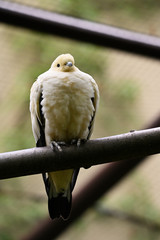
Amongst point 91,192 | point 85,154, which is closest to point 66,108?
point 85,154

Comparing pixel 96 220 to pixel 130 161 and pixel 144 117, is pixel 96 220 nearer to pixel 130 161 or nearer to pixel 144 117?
pixel 144 117

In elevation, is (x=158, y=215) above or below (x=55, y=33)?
below

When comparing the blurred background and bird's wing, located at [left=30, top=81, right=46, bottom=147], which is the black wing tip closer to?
bird's wing, located at [left=30, top=81, right=46, bottom=147]

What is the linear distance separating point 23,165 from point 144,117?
5.42ft

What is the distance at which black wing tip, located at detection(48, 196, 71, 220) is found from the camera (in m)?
1.58

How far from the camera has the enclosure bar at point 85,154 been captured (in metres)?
1.07

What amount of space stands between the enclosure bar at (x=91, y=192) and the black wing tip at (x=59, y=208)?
310mm

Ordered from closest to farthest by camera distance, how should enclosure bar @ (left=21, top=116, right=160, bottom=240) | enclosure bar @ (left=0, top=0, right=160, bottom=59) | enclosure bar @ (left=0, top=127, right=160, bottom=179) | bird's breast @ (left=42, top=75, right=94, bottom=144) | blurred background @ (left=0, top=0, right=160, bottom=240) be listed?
enclosure bar @ (left=0, top=127, right=160, bottom=179), bird's breast @ (left=42, top=75, right=94, bottom=144), enclosure bar @ (left=0, top=0, right=160, bottom=59), enclosure bar @ (left=21, top=116, right=160, bottom=240), blurred background @ (left=0, top=0, right=160, bottom=240)

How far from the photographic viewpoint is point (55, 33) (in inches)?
70.1

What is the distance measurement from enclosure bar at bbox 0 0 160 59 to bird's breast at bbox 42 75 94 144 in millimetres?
335

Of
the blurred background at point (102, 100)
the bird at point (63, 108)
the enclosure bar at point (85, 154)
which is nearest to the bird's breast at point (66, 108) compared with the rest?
the bird at point (63, 108)

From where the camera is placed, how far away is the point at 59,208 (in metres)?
1.59

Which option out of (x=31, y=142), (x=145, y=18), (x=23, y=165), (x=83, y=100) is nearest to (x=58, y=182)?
(x=83, y=100)

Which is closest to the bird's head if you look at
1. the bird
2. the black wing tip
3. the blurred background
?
the bird
